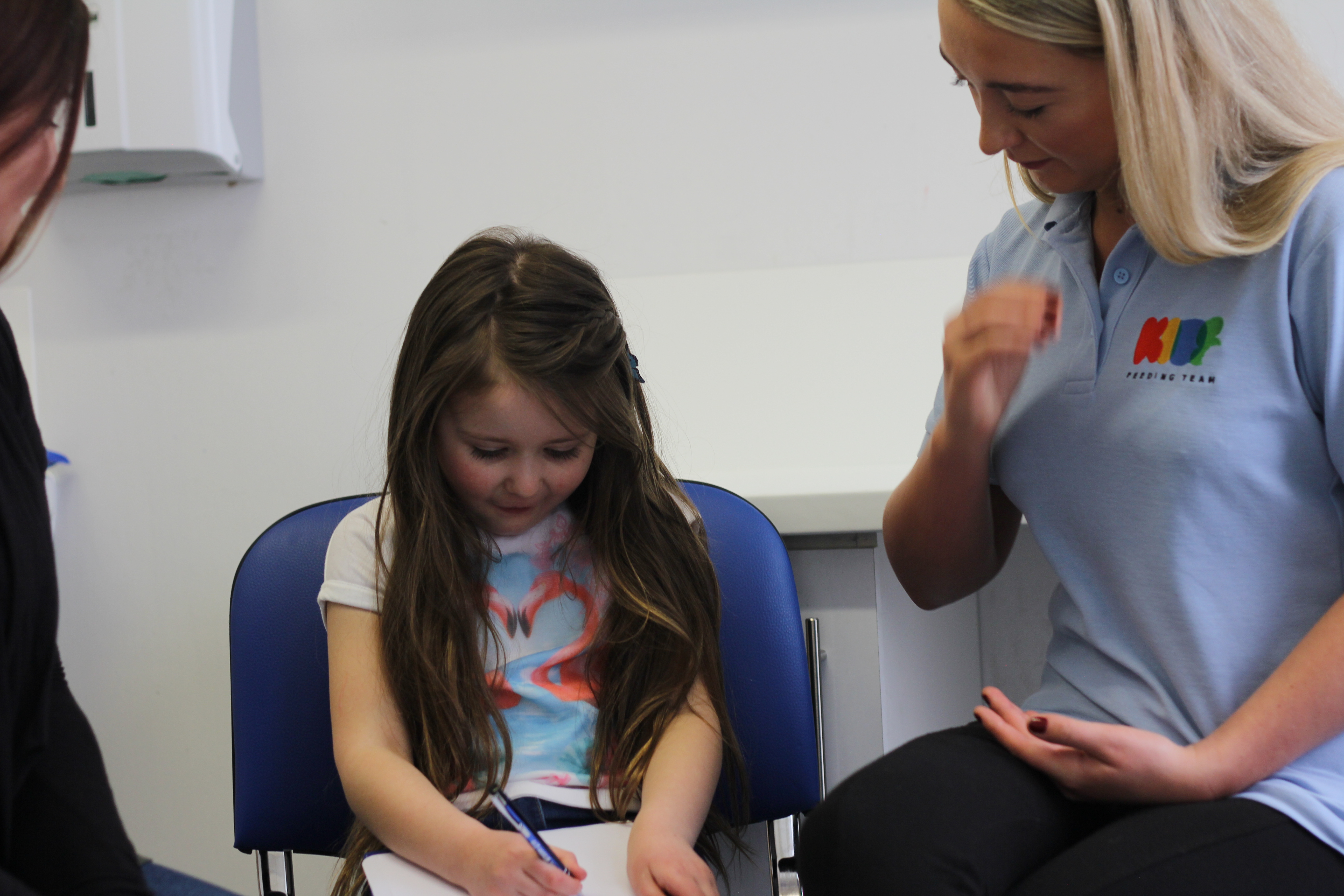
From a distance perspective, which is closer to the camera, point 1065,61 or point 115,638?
point 1065,61

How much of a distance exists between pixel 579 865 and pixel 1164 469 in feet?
1.71

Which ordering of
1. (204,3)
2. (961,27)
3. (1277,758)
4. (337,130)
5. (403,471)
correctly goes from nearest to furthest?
(1277,758) < (961,27) < (403,471) < (204,3) < (337,130)

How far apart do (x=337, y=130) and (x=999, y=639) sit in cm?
120

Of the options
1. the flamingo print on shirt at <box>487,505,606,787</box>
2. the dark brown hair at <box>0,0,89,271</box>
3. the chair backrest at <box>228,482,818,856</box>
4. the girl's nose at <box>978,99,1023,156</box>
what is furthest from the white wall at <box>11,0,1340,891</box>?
the dark brown hair at <box>0,0,89,271</box>

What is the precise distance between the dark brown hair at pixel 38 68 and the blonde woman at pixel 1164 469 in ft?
1.90

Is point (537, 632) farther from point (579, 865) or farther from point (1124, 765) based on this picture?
point (1124, 765)

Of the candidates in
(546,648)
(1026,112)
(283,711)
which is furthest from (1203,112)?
(283,711)

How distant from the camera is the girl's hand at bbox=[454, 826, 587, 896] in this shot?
74cm

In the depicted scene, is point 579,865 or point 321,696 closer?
point 579,865

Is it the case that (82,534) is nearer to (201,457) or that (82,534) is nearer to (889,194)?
(201,457)

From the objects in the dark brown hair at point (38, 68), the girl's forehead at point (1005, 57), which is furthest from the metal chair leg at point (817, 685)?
the dark brown hair at point (38, 68)

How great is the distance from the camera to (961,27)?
769 mm

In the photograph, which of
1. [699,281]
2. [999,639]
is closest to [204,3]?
[699,281]

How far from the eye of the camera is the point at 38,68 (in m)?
0.57
